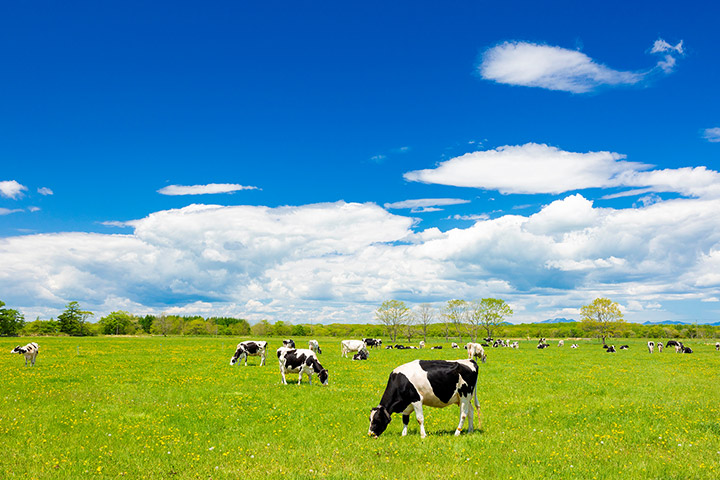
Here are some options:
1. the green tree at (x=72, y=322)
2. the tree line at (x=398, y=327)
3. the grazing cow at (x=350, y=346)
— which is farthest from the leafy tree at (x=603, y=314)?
the green tree at (x=72, y=322)

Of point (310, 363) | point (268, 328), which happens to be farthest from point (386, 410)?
point (268, 328)

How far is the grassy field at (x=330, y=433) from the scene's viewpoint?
11.1 m

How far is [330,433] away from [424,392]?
10.7 feet

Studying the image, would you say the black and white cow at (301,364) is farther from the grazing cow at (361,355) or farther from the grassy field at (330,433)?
the grazing cow at (361,355)

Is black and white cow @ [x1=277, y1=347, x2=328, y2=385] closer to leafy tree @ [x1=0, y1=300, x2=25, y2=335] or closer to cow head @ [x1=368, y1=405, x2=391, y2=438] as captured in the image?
cow head @ [x1=368, y1=405, x2=391, y2=438]

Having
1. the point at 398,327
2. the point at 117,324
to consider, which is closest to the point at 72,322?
the point at 117,324

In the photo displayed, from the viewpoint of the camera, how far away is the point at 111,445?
42.8ft

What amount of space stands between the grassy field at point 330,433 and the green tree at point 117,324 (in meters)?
170

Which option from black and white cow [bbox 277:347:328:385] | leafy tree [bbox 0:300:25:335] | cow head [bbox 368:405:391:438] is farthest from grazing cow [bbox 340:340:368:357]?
leafy tree [bbox 0:300:25:335]

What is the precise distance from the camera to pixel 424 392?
47.1ft

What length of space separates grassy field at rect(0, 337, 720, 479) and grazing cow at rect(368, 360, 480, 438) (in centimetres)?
70

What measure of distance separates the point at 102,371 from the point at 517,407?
26.8 meters

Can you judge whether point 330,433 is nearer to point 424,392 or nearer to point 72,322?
point 424,392

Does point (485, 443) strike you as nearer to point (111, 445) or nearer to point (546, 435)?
point (546, 435)
